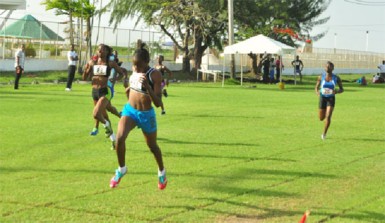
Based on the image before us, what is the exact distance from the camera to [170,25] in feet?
167

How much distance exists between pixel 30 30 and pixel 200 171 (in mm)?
38192

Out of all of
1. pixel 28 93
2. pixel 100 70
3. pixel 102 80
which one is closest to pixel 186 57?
pixel 28 93

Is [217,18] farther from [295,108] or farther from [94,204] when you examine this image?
[94,204]

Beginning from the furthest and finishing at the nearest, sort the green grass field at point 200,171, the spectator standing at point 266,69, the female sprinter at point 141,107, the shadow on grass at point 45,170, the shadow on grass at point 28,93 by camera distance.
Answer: the spectator standing at point 266,69, the shadow on grass at point 28,93, the shadow on grass at point 45,170, the female sprinter at point 141,107, the green grass field at point 200,171

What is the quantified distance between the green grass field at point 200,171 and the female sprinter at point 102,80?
2.05 ft

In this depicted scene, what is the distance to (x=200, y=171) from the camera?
36.0ft

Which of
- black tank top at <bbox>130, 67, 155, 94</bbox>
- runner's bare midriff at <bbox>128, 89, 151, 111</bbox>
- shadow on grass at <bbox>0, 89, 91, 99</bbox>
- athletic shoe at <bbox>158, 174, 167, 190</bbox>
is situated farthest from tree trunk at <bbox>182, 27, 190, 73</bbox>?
athletic shoe at <bbox>158, 174, 167, 190</bbox>

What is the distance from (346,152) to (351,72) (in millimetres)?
73396

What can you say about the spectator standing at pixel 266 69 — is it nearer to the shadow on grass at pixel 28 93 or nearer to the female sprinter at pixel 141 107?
the shadow on grass at pixel 28 93

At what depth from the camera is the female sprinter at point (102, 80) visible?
1373 centimetres

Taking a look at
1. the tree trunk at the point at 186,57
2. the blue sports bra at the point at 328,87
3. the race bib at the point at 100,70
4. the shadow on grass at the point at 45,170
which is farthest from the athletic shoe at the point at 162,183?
the tree trunk at the point at 186,57

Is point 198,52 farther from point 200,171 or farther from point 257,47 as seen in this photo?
point 200,171

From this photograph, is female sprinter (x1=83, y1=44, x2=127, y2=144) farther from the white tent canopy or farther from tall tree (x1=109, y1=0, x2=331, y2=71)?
tall tree (x1=109, y1=0, x2=331, y2=71)

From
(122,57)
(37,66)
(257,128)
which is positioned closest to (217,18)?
(122,57)
